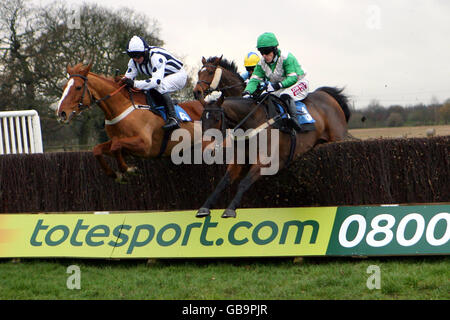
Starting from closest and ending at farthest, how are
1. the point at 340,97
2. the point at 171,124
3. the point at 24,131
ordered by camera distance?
1. the point at 171,124
2. the point at 340,97
3. the point at 24,131

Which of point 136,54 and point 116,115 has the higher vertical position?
point 136,54

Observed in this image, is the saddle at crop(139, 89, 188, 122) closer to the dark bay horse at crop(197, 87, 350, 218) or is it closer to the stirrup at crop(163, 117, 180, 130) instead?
the stirrup at crop(163, 117, 180, 130)

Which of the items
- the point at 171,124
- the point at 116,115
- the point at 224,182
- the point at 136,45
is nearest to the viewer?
the point at 224,182

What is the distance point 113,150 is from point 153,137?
71 cm

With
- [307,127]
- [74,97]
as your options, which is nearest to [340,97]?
[307,127]

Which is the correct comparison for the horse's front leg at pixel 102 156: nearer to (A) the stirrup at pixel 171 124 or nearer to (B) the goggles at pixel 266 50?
(A) the stirrup at pixel 171 124

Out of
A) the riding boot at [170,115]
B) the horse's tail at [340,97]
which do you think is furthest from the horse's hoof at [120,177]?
the horse's tail at [340,97]

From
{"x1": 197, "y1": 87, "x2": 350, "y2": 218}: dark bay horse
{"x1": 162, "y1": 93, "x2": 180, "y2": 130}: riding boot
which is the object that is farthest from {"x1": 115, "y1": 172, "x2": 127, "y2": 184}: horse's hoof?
{"x1": 197, "y1": 87, "x2": 350, "y2": 218}: dark bay horse

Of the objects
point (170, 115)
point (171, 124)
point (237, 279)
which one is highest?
point (170, 115)

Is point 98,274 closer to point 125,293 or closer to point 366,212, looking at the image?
point 125,293

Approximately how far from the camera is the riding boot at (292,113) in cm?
642

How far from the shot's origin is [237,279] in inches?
210

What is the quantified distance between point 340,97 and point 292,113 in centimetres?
190

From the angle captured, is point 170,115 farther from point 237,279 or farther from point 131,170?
point 237,279
